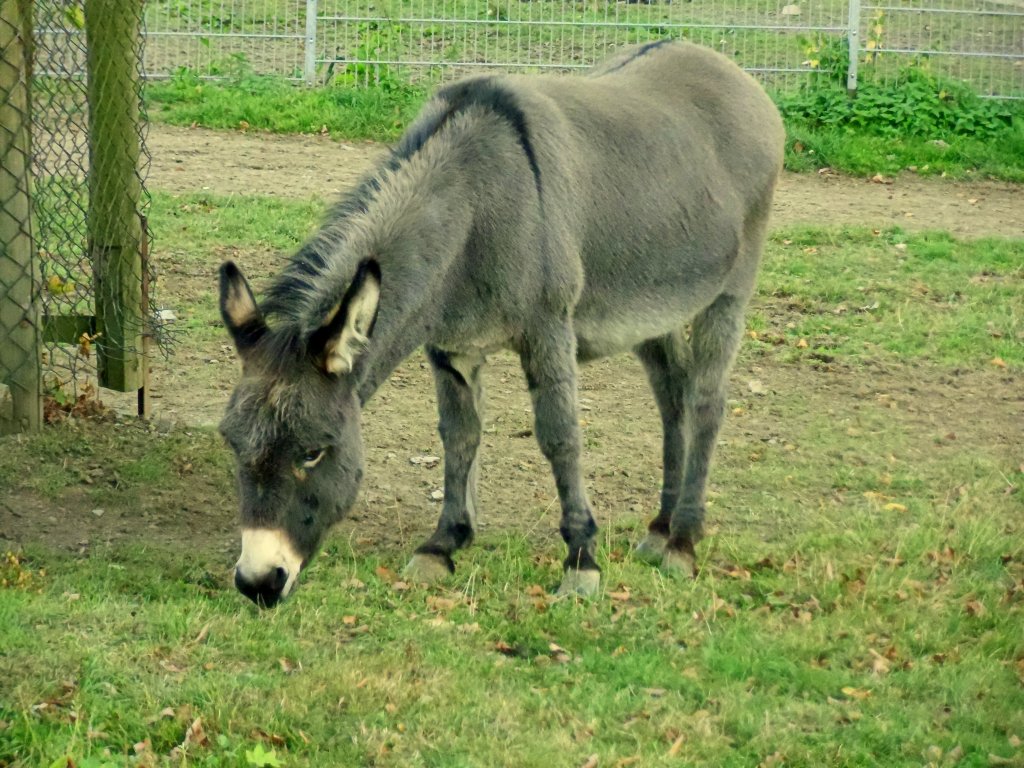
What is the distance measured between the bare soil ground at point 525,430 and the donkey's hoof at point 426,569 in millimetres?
295

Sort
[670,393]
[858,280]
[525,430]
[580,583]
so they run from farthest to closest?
[858,280] → [525,430] → [670,393] → [580,583]

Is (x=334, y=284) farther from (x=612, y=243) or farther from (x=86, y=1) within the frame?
(x=86, y=1)

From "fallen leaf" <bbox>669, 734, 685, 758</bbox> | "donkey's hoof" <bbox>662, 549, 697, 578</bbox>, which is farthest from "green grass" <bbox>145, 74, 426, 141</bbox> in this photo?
"fallen leaf" <bbox>669, 734, 685, 758</bbox>

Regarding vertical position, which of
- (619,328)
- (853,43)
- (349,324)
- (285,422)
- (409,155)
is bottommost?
(285,422)

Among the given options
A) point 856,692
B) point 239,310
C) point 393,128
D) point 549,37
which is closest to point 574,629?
point 856,692

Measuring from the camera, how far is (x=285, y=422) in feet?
14.3

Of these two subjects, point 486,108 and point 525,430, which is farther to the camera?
point 525,430

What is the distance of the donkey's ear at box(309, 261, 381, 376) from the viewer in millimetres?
4281

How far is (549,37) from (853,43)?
2.95 m

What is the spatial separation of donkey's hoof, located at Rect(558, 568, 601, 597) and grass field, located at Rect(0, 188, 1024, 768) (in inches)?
2.9

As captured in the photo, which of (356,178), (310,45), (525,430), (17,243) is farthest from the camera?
(310,45)

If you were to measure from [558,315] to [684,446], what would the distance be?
1.34 metres

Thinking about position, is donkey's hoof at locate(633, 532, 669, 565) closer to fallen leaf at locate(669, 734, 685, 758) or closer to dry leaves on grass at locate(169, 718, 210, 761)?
fallen leaf at locate(669, 734, 685, 758)

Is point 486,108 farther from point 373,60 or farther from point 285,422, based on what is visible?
point 373,60
